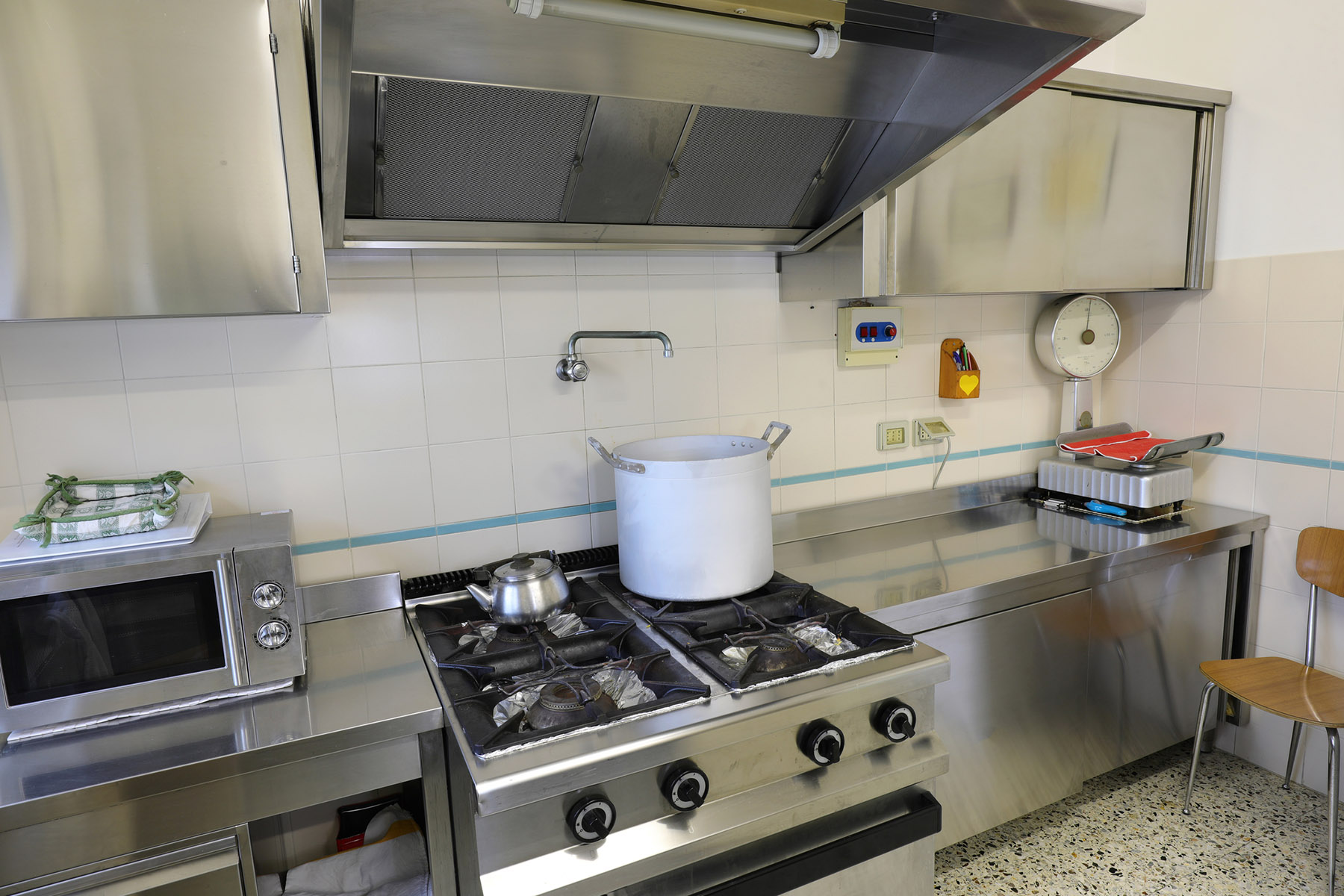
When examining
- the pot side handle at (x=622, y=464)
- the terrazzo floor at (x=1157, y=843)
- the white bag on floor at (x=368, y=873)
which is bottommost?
the terrazzo floor at (x=1157, y=843)

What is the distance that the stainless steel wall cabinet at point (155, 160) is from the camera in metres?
1.07

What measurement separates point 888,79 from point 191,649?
58.0 inches

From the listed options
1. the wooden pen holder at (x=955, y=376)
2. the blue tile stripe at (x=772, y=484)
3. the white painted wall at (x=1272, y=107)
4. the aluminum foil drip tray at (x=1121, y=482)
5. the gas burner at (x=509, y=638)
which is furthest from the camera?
the wooden pen holder at (x=955, y=376)

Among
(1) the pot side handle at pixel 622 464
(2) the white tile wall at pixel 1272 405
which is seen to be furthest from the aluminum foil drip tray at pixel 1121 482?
(1) the pot side handle at pixel 622 464

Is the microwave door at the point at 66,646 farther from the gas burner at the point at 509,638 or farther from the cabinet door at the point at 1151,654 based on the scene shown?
the cabinet door at the point at 1151,654

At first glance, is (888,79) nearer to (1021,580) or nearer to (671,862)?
(1021,580)

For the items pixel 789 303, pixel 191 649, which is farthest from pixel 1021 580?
pixel 191 649

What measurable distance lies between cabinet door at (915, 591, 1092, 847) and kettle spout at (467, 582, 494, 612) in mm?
879

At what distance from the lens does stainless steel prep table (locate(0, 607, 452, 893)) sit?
104 cm

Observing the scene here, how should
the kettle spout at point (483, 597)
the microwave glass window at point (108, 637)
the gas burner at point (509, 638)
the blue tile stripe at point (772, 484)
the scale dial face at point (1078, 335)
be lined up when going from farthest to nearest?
the scale dial face at point (1078, 335)
the blue tile stripe at point (772, 484)
the kettle spout at point (483, 597)
the gas burner at point (509, 638)
the microwave glass window at point (108, 637)

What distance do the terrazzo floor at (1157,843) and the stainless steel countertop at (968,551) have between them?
65 centimetres

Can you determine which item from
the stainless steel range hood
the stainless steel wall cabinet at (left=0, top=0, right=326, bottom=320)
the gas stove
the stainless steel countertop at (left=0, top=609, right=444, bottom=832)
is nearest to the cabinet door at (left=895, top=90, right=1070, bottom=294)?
the stainless steel range hood

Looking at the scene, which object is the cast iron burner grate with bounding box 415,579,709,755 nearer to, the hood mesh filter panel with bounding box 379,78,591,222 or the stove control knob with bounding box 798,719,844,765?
the stove control knob with bounding box 798,719,844,765

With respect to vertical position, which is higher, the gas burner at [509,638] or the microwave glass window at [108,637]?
the microwave glass window at [108,637]
